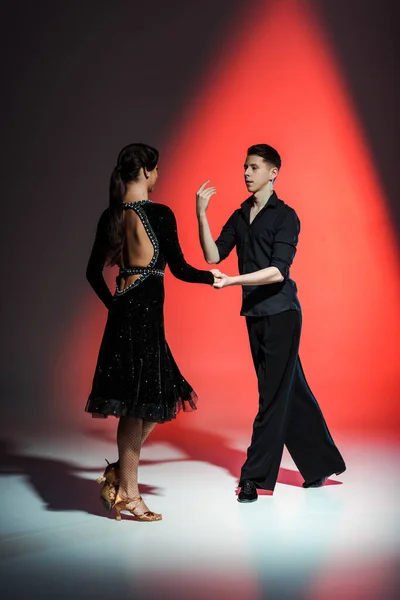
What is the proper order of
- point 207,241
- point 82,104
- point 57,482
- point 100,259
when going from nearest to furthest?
point 100,259 → point 207,241 → point 57,482 → point 82,104

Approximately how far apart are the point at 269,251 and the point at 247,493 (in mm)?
1037

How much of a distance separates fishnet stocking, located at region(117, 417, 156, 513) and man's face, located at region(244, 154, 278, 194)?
115cm

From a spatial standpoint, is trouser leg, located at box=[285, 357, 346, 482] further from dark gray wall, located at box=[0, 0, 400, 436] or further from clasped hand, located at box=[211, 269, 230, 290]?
dark gray wall, located at box=[0, 0, 400, 436]

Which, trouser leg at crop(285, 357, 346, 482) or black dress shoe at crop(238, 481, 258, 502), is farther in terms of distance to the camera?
trouser leg at crop(285, 357, 346, 482)

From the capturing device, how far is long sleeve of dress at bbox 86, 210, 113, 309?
383 centimetres

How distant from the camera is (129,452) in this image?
382 cm

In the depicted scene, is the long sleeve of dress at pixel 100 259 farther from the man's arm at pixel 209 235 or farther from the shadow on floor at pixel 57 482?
the shadow on floor at pixel 57 482

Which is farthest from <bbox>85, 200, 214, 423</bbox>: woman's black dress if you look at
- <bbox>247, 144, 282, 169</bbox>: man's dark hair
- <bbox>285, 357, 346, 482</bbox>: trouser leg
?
<bbox>285, 357, 346, 482</bbox>: trouser leg

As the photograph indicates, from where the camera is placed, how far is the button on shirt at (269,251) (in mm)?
4172

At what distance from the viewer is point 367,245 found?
7.24 meters

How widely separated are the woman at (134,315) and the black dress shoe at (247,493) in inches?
20.0

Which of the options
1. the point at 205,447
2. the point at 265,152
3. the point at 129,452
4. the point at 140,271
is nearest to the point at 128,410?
the point at 129,452

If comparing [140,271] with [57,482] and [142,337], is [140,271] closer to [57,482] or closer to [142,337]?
[142,337]

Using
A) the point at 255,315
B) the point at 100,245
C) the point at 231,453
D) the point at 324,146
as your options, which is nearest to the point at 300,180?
the point at 324,146
